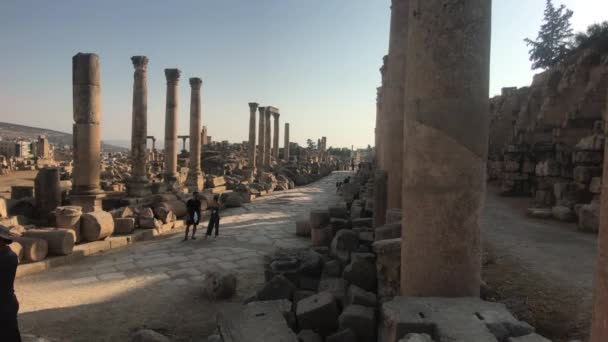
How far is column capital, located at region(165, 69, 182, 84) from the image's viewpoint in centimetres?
1947

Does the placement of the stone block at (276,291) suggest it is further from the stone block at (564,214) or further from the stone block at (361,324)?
the stone block at (564,214)

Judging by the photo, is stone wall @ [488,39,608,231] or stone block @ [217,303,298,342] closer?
stone block @ [217,303,298,342]

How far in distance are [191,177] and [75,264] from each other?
13.1 metres

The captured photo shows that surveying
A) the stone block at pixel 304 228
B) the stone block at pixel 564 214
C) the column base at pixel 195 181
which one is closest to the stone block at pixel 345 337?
the stone block at pixel 304 228

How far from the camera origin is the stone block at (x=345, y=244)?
23.2ft

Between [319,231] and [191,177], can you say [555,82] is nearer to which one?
[319,231]

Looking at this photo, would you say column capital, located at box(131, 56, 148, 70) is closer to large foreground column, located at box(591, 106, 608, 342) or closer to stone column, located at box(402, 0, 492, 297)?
stone column, located at box(402, 0, 492, 297)

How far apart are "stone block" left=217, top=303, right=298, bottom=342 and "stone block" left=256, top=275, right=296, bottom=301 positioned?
1.75ft

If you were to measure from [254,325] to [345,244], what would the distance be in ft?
9.79

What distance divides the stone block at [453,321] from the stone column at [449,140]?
28 cm

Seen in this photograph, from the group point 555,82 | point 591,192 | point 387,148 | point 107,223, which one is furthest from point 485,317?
point 555,82

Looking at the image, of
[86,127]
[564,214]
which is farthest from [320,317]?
[86,127]

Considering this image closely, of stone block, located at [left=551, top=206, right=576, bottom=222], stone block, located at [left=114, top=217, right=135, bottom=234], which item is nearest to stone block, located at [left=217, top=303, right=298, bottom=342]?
stone block, located at [left=114, top=217, right=135, bottom=234]

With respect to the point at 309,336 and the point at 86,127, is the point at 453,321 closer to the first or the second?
the point at 309,336
